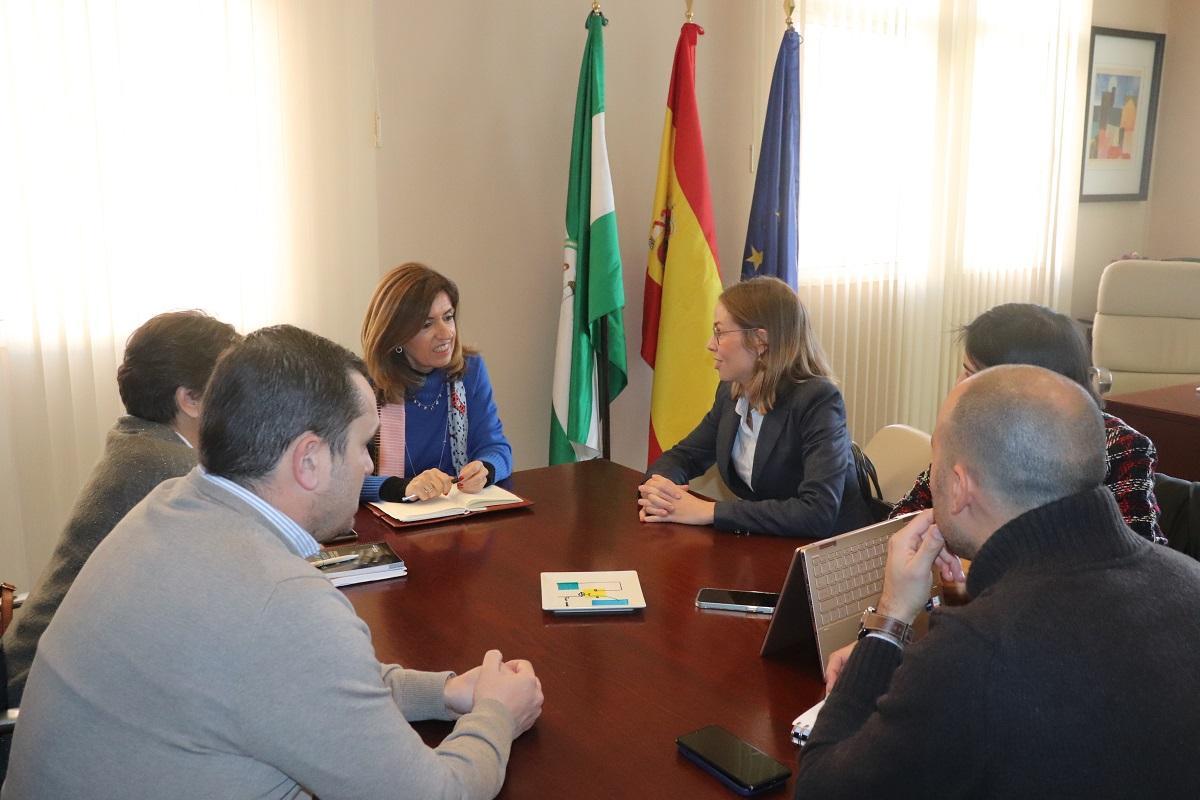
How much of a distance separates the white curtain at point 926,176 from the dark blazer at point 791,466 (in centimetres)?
212

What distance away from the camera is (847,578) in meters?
1.60

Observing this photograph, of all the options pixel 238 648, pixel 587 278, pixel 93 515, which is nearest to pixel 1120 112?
pixel 587 278

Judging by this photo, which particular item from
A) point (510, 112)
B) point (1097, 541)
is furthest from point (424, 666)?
point (510, 112)

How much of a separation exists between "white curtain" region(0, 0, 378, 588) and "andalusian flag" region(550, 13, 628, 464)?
801 millimetres

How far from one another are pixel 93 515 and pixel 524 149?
2499 millimetres

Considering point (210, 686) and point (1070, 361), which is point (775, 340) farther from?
point (210, 686)

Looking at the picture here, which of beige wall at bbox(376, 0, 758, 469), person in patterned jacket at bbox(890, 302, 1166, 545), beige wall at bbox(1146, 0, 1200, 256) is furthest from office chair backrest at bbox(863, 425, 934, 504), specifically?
beige wall at bbox(1146, 0, 1200, 256)

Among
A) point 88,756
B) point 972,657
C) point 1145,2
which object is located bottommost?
point 88,756

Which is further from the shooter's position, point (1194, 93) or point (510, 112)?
point (1194, 93)

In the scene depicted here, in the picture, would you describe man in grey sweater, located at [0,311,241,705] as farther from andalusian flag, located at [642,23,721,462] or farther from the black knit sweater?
andalusian flag, located at [642,23,721,462]

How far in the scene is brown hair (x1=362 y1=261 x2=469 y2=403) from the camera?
9.00ft

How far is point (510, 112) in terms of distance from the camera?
150 inches

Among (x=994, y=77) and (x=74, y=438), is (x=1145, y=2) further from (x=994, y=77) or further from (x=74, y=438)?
(x=74, y=438)

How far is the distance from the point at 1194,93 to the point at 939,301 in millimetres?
2281
